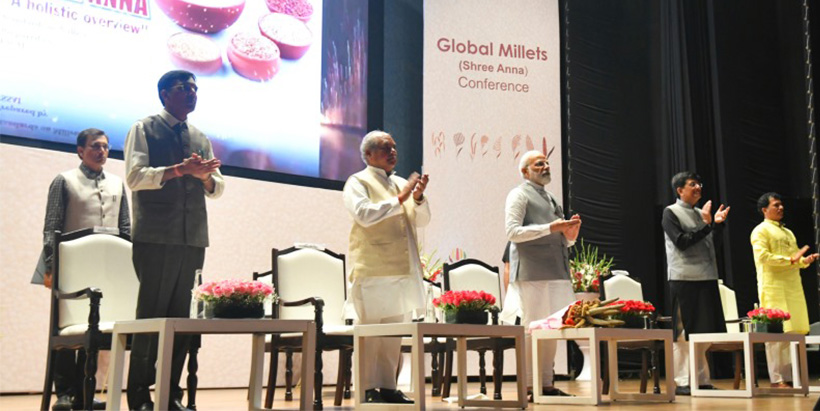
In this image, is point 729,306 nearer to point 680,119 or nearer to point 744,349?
point 744,349

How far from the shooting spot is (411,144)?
25.1 ft

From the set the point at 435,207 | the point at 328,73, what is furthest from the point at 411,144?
the point at 328,73

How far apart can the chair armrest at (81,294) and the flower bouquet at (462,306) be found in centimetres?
128

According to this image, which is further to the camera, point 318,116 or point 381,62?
point 381,62

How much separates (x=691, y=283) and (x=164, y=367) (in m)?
3.39

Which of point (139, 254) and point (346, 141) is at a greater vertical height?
point (346, 141)

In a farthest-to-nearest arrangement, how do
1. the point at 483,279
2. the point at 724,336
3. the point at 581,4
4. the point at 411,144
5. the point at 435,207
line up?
the point at 581,4 → the point at 411,144 → the point at 435,207 → the point at 483,279 → the point at 724,336

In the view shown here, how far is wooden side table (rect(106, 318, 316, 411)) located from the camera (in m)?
2.85

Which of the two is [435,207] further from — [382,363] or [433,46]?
[382,363]

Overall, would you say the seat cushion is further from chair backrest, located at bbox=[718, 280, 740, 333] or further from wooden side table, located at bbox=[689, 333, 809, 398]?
chair backrest, located at bbox=[718, 280, 740, 333]

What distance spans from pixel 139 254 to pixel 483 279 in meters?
2.67

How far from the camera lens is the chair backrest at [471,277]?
541cm

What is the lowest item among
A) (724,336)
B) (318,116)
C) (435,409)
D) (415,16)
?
(435,409)

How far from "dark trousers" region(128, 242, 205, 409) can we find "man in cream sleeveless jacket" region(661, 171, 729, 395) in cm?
298
